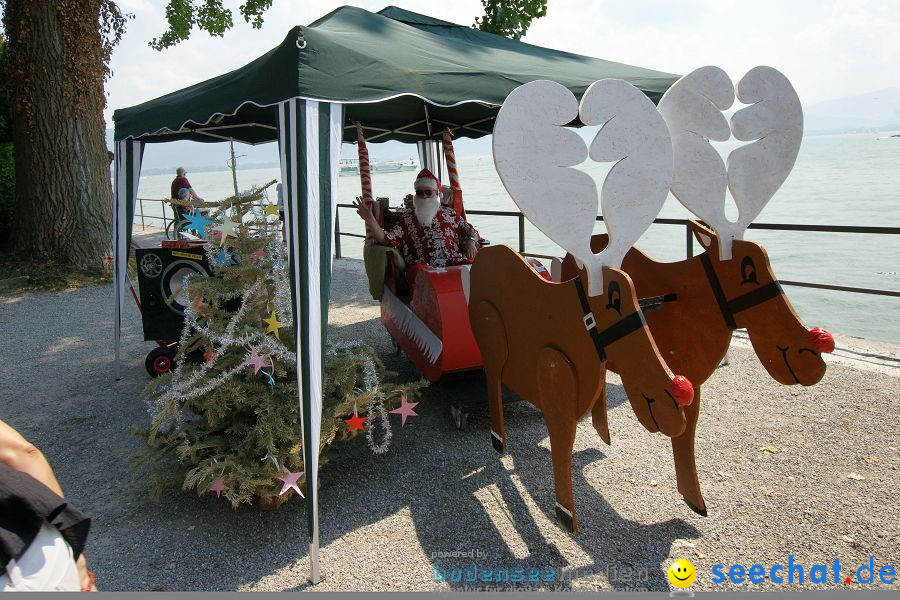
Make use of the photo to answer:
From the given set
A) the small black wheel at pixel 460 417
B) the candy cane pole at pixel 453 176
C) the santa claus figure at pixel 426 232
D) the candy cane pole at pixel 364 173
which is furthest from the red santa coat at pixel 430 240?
the small black wheel at pixel 460 417

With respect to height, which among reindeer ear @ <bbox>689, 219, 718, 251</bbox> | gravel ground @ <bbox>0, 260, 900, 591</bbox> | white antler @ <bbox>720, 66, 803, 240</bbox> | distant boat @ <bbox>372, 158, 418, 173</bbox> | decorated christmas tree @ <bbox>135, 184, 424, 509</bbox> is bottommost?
gravel ground @ <bbox>0, 260, 900, 591</bbox>

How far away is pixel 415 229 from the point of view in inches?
180

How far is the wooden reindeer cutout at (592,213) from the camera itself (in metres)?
2.15

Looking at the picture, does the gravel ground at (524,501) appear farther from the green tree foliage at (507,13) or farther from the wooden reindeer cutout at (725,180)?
the green tree foliage at (507,13)

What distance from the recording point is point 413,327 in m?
4.15

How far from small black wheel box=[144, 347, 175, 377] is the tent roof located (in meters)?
1.67

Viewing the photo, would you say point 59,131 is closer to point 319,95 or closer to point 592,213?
point 319,95

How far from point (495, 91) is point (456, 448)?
2076mm

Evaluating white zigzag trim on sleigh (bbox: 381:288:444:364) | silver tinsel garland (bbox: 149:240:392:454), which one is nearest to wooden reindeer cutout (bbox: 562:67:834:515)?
silver tinsel garland (bbox: 149:240:392:454)

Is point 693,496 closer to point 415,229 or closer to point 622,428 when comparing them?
point 622,428

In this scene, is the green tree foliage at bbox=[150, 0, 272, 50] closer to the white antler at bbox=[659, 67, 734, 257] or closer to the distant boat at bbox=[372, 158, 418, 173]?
the white antler at bbox=[659, 67, 734, 257]

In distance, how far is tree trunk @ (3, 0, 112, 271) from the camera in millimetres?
8320

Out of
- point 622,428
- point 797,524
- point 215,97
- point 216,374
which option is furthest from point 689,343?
point 215,97

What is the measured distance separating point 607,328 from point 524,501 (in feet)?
3.78
